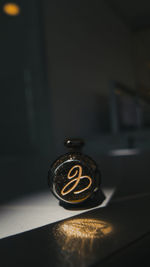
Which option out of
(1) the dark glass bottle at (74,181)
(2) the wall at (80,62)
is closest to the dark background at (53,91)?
(2) the wall at (80,62)

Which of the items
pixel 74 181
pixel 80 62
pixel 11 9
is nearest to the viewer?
pixel 74 181

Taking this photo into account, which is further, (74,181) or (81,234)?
(74,181)

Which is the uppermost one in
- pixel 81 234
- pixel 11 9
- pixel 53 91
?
pixel 11 9

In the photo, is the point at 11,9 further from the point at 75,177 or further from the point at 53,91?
the point at 75,177

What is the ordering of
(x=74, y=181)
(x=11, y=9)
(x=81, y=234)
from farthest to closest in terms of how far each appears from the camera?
(x=11, y=9) < (x=74, y=181) < (x=81, y=234)

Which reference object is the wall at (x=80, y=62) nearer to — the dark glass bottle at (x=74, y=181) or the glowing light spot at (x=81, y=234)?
the dark glass bottle at (x=74, y=181)

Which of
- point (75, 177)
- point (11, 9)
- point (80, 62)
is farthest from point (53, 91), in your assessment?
point (75, 177)

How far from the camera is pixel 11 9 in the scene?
3258 millimetres

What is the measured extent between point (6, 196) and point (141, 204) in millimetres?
474

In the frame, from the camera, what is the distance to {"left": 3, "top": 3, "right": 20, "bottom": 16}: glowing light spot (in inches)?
127

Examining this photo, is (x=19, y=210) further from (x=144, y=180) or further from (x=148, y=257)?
(x=144, y=180)

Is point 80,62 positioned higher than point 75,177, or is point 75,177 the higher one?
point 80,62

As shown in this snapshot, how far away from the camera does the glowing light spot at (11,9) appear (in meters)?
3.22

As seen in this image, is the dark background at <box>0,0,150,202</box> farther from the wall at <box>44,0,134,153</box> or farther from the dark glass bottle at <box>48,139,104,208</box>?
the dark glass bottle at <box>48,139,104,208</box>
